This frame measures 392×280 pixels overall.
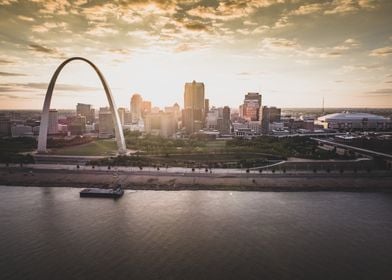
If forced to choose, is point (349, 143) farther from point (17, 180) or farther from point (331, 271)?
point (17, 180)

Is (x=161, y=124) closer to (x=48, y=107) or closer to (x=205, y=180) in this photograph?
(x=48, y=107)

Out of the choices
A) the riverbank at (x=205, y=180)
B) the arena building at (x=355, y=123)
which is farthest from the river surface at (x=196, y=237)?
the arena building at (x=355, y=123)

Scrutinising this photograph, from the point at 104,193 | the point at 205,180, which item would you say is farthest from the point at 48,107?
the point at 205,180

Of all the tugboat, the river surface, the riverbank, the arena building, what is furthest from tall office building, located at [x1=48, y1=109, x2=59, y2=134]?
the arena building

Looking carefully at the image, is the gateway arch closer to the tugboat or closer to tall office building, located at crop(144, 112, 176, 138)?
the tugboat

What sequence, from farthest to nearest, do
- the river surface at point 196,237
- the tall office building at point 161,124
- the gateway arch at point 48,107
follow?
1. the tall office building at point 161,124
2. the gateway arch at point 48,107
3. the river surface at point 196,237

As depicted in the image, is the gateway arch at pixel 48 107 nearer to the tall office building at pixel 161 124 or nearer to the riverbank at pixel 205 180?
the riverbank at pixel 205 180

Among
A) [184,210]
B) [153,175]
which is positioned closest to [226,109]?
[153,175]
